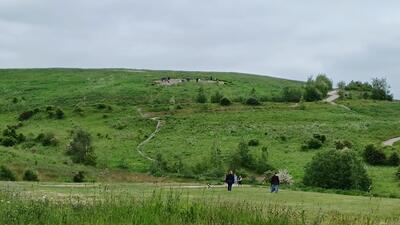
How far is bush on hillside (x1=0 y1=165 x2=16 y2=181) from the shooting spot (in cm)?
5138

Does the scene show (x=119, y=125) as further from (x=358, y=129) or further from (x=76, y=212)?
(x=76, y=212)

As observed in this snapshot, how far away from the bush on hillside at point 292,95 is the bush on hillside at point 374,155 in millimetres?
48469

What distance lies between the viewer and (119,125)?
296ft

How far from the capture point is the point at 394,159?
67688 mm

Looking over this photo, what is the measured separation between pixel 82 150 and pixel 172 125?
23340 mm

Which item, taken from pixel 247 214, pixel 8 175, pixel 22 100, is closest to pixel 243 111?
pixel 22 100

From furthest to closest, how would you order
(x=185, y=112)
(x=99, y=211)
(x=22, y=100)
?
(x=22, y=100) → (x=185, y=112) → (x=99, y=211)

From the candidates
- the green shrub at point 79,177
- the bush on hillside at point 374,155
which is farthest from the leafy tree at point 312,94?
the green shrub at point 79,177

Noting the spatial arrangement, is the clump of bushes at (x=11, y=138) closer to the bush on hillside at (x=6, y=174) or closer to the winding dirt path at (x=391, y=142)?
the bush on hillside at (x=6, y=174)

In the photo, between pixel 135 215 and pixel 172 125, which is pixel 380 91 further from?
pixel 135 215

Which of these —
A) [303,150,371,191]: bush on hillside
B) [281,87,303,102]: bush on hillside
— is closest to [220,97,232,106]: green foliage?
[281,87,303,102]: bush on hillside

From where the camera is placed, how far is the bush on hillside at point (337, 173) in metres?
53.2

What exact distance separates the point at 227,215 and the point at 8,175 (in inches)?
1562

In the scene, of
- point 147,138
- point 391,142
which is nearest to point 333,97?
point 391,142
